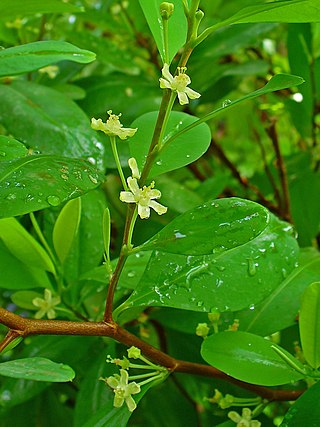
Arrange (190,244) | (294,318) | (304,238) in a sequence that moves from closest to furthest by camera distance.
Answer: (190,244) < (294,318) < (304,238)

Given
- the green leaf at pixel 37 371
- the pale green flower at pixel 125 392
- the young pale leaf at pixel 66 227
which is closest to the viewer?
the green leaf at pixel 37 371

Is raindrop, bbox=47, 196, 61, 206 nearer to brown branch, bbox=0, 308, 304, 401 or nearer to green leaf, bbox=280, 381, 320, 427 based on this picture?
brown branch, bbox=0, 308, 304, 401

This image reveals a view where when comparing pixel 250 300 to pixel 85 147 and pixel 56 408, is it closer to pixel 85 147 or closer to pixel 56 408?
pixel 85 147

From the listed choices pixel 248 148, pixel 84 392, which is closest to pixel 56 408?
pixel 84 392

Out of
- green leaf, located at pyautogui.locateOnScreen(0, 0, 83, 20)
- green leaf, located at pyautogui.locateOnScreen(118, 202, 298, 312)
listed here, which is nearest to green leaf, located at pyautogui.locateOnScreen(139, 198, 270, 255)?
green leaf, located at pyautogui.locateOnScreen(118, 202, 298, 312)

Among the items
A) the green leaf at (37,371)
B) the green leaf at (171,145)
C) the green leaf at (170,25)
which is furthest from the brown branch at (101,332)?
the green leaf at (170,25)

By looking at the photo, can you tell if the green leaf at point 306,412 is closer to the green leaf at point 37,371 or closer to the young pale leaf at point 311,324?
the young pale leaf at point 311,324
